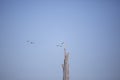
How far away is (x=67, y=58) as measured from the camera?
10.1 meters

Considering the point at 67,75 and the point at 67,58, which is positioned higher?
the point at 67,58

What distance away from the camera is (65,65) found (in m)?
10.1

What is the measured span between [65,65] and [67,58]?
0.43 metres

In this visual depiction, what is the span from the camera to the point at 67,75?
1019cm

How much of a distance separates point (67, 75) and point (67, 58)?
3.32 ft

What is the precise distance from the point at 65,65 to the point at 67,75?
61cm
